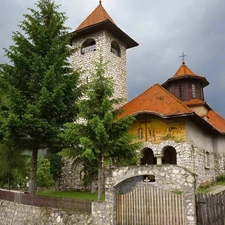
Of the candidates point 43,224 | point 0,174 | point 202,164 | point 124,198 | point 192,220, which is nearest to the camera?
point 192,220

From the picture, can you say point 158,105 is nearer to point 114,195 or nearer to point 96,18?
point 114,195

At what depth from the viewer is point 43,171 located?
36906 millimetres

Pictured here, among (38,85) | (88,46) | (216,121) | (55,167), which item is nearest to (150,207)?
(38,85)

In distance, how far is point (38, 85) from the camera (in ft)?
45.5

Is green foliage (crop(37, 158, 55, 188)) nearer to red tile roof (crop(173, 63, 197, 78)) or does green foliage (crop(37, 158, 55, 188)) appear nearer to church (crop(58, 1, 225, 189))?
church (crop(58, 1, 225, 189))

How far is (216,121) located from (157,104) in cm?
888

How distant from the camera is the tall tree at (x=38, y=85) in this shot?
13.0 meters

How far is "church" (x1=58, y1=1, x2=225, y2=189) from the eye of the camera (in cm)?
1709

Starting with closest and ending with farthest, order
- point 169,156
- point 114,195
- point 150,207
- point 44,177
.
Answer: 1. point 150,207
2. point 114,195
3. point 169,156
4. point 44,177

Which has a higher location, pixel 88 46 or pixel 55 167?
pixel 88 46

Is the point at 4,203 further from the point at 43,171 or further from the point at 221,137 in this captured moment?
the point at 43,171

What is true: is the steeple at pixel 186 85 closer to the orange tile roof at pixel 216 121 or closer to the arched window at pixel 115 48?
the orange tile roof at pixel 216 121

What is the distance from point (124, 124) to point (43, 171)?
1105 inches

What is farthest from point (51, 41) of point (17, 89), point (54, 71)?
point (17, 89)
